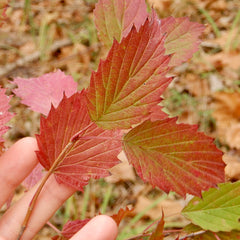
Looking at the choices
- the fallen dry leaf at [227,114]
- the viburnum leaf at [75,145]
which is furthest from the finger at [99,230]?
the fallen dry leaf at [227,114]

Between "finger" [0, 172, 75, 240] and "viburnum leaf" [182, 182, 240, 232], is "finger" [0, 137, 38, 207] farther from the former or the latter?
"viburnum leaf" [182, 182, 240, 232]

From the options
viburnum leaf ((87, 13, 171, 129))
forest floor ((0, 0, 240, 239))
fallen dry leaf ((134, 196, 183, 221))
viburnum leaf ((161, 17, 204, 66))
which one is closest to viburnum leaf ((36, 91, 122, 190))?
viburnum leaf ((87, 13, 171, 129))

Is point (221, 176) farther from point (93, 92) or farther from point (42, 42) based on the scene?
point (42, 42)

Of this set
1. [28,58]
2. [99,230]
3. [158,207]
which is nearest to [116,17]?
[99,230]

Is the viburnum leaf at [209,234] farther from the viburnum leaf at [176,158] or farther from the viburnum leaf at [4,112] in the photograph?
the viburnum leaf at [4,112]

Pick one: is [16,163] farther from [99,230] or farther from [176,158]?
[176,158]
